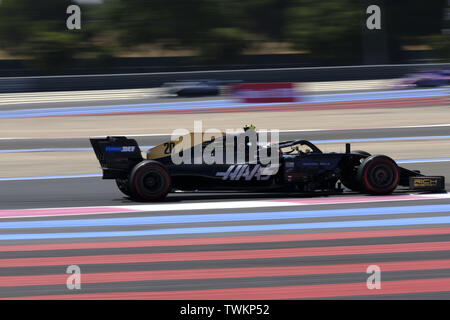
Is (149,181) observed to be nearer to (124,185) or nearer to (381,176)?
(124,185)

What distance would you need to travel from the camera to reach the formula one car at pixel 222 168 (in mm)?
9711

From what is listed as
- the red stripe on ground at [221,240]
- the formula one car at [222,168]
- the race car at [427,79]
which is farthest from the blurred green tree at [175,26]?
the red stripe on ground at [221,240]

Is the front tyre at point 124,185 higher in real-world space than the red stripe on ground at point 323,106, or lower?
lower

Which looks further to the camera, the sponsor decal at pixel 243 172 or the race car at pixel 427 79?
the race car at pixel 427 79

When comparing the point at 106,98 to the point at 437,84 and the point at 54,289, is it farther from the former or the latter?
the point at 54,289

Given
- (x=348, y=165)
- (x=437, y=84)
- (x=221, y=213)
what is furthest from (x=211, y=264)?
(x=437, y=84)

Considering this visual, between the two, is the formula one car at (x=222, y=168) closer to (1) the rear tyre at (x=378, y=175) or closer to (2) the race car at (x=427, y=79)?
(1) the rear tyre at (x=378, y=175)

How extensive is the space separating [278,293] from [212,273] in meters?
0.84

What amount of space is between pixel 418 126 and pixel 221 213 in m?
10.6

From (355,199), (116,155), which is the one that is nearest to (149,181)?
(116,155)

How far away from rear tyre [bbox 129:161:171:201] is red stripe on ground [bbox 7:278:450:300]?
147 inches

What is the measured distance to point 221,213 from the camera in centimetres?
920

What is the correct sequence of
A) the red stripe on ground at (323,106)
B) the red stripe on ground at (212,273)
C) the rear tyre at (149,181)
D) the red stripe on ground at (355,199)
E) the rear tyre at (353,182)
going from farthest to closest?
the red stripe on ground at (323,106)
the rear tyre at (353,182)
the red stripe on ground at (355,199)
the rear tyre at (149,181)
the red stripe on ground at (212,273)

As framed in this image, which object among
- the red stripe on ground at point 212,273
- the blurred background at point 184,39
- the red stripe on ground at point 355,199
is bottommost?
the red stripe on ground at point 212,273
